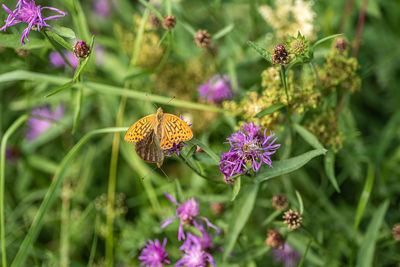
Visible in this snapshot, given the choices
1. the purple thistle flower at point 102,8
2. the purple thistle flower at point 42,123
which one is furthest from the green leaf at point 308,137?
the purple thistle flower at point 102,8

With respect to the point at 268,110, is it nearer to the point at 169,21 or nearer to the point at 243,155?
the point at 243,155

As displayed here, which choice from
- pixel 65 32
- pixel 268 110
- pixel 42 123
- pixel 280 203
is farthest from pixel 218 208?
pixel 42 123

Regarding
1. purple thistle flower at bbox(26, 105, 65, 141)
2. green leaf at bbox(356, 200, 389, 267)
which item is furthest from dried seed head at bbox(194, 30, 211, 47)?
purple thistle flower at bbox(26, 105, 65, 141)

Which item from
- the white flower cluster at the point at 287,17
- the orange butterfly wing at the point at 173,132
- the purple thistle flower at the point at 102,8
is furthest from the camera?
the purple thistle flower at the point at 102,8

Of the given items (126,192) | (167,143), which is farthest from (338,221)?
(126,192)

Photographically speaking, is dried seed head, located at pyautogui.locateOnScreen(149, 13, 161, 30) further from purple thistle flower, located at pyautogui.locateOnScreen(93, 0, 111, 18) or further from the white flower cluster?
purple thistle flower, located at pyautogui.locateOnScreen(93, 0, 111, 18)

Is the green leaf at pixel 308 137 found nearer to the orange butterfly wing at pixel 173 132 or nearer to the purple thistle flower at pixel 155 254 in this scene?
the orange butterfly wing at pixel 173 132

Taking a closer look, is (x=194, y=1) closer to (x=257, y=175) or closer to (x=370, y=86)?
(x=370, y=86)
